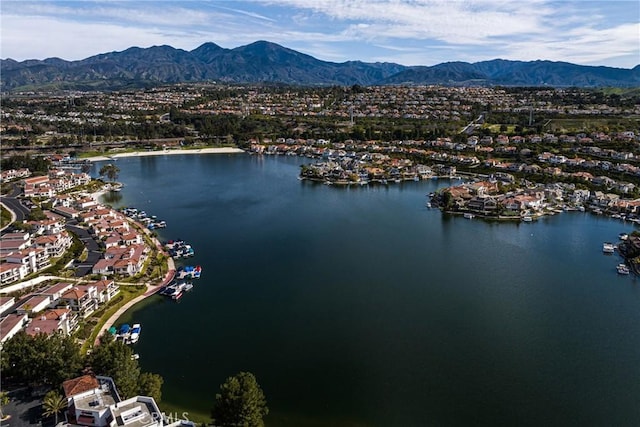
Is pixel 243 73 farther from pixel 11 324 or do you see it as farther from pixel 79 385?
pixel 79 385

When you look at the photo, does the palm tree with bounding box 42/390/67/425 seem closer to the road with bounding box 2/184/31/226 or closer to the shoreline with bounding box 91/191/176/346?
the shoreline with bounding box 91/191/176/346

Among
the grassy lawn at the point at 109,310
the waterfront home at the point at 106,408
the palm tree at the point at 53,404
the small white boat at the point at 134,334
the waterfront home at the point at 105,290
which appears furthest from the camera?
the waterfront home at the point at 105,290

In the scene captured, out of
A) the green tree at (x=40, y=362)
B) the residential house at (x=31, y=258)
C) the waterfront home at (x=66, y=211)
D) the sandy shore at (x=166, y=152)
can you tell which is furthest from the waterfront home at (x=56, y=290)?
the sandy shore at (x=166, y=152)

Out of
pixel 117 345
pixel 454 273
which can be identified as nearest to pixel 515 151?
pixel 454 273

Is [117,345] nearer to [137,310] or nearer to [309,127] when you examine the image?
[137,310]

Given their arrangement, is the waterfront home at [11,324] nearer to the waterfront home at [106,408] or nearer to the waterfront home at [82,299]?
the waterfront home at [82,299]

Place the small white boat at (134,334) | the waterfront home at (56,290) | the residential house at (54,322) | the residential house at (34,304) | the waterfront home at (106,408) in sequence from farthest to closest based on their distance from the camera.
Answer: the waterfront home at (56,290)
the residential house at (34,304)
the small white boat at (134,334)
the residential house at (54,322)
the waterfront home at (106,408)

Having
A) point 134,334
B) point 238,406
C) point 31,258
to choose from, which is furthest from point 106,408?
point 31,258
